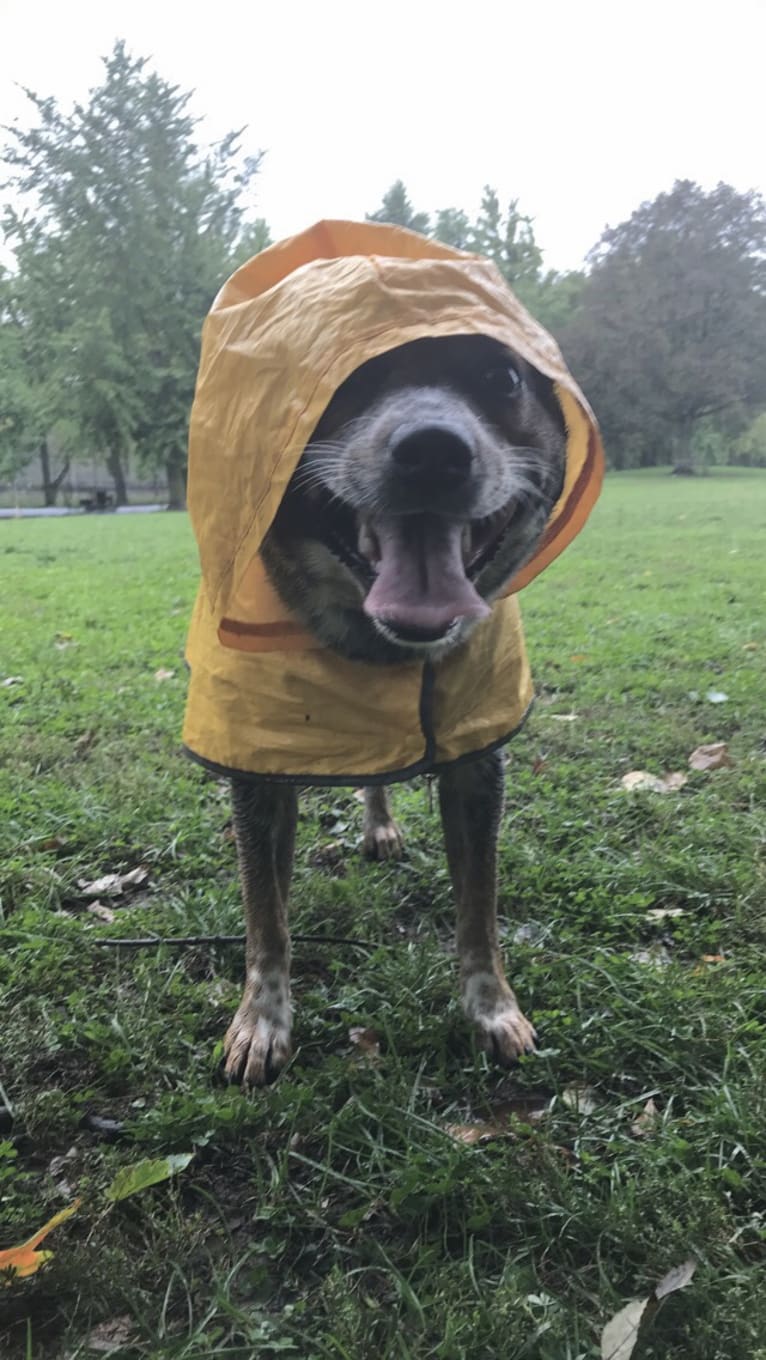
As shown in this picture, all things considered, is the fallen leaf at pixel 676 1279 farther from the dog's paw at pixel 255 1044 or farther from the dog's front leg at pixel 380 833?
the dog's front leg at pixel 380 833

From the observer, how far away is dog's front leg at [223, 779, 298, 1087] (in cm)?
205

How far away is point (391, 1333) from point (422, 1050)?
72cm

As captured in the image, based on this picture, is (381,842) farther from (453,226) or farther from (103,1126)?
(453,226)

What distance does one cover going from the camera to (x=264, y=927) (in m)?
2.22

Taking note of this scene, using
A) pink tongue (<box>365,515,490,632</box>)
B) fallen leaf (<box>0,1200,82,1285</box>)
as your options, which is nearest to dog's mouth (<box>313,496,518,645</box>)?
pink tongue (<box>365,515,490,632</box>)

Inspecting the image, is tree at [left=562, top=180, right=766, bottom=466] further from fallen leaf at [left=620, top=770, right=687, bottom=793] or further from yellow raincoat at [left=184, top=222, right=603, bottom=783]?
yellow raincoat at [left=184, top=222, right=603, bottom=783]

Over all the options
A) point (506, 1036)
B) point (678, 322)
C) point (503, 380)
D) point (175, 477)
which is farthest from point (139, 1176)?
point (678, 322)

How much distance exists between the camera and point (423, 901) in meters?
2.81

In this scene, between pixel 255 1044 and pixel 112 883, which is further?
pixel 112 883

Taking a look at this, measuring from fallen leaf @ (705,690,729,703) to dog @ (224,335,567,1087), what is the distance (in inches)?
90.5

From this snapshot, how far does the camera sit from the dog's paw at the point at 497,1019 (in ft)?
6.72

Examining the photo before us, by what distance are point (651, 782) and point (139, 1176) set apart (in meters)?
2.36

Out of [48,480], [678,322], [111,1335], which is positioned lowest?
[111,1335]

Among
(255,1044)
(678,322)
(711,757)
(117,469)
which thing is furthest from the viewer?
(117,469)
